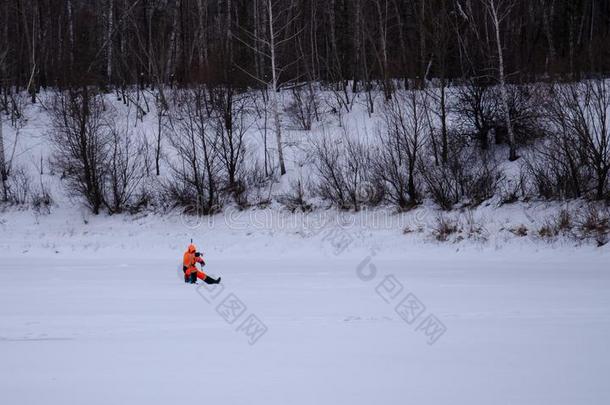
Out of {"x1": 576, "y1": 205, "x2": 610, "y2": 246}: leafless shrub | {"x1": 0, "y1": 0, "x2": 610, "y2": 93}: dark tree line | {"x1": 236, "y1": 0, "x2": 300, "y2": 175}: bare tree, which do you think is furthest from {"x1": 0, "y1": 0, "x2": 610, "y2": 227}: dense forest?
{"x1": 576, "y1": 205, "x2": 610, "y2": 246}: leafless shrub

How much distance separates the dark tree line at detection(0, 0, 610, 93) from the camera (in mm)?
28109

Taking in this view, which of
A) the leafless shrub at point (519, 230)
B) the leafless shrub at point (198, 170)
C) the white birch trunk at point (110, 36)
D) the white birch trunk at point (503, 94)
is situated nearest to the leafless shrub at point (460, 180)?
the white birch trunk at point (503, 94)

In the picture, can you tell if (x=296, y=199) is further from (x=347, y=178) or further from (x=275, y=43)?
(x=275, y=43)

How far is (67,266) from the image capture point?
715 inches

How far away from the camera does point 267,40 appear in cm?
3039

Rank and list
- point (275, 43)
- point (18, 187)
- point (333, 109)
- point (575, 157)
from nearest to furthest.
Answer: point (575, 157) < point (18, 187) < point (275, 43) < point (333, 109)

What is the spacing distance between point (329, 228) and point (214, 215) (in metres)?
5.90

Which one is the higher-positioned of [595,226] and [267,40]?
[267,40]

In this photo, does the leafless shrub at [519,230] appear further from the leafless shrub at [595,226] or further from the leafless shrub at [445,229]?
the leafless shrub at [445,229]

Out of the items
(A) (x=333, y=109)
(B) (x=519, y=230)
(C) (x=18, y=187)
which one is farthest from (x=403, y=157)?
(C) (x=18, y=187)

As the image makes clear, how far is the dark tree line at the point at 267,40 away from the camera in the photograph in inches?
1107

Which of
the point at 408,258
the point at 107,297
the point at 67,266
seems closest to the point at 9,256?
the point at 67,266

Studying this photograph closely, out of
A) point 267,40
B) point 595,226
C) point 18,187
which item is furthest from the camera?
point 267,40

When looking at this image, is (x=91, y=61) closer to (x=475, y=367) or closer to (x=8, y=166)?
(x=8, y=166)
